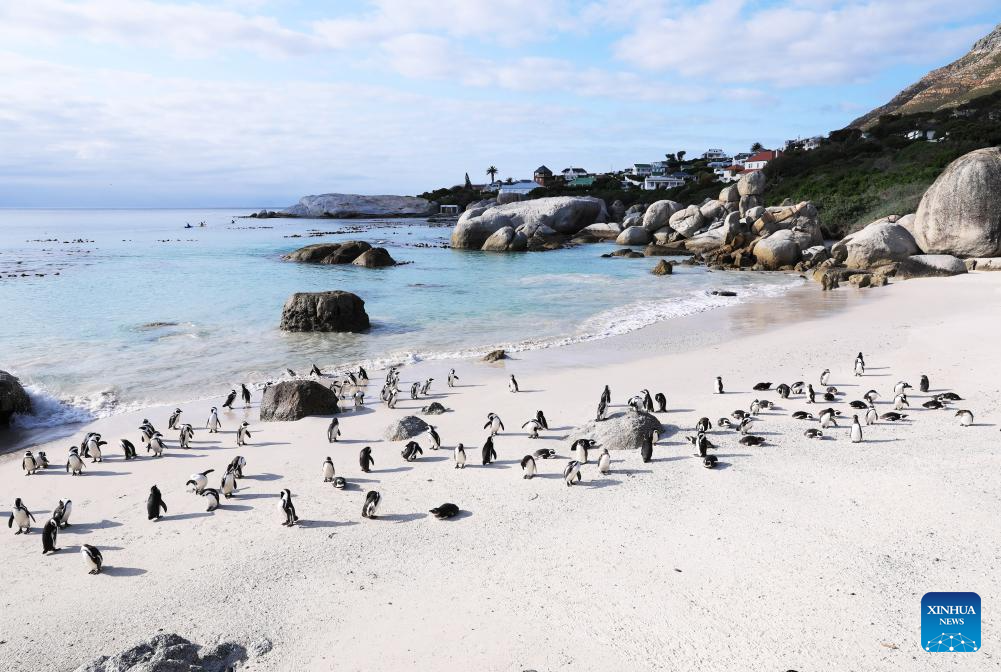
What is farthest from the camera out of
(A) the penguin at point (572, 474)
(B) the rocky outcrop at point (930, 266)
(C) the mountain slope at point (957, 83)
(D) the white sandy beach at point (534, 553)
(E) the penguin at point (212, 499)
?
(C) the mountain slope at point (957, 83)

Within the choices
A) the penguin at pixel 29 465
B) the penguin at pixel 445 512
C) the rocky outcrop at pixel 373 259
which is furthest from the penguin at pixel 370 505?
the rocky outcrop at pixel 373 259

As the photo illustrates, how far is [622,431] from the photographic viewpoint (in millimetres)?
9930

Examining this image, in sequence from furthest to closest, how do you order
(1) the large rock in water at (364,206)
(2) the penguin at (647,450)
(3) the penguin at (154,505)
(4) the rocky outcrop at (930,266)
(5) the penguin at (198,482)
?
(1) the large rock in water at (364,206) → (4) the rocky outcrop at (930,266) → (2) the penguin at (647,450) → (5) the penguin at (198,482) → (3) the penguin at (154,505)

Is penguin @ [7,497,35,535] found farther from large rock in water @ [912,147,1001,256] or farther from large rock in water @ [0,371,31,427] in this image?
large rock in water @ [912,147,1001,256]

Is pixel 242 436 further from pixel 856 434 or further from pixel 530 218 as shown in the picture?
pixel 530 218

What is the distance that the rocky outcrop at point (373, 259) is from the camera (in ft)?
141

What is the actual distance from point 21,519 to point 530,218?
2222 inches

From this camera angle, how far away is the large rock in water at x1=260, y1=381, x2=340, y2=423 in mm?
12320

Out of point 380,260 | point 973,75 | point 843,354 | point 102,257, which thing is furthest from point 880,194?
point 973,75

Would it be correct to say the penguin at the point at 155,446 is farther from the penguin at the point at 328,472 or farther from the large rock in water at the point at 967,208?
the large rock in water at the point at 967,208

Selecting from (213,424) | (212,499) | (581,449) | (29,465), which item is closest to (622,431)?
(581,449)

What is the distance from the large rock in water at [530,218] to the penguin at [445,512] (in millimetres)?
50943

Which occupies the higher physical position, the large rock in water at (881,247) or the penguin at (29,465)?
the large rock in water at (881,247)

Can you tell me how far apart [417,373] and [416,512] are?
27.6 feet
